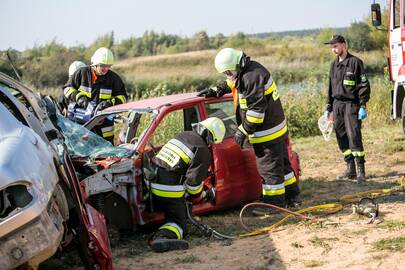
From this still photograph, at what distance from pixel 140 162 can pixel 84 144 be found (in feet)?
2.08

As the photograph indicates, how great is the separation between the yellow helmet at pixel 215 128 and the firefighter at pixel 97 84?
2.42 metres

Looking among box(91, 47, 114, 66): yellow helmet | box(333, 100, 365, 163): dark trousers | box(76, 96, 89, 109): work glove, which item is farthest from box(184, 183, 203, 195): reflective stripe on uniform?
box(333, 100, 365, 163): dark trousers

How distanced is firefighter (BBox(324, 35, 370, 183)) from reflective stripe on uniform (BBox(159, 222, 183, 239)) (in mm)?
3276

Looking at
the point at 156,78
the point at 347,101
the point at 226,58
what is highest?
the point at 226,58

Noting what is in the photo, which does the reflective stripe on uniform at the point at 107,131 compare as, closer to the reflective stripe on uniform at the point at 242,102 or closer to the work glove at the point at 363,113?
the reflective stripe on uniform at the point at 242,102

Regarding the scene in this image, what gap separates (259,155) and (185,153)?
1.15 m

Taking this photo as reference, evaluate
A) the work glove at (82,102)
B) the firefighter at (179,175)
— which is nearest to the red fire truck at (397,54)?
the firefighter at (179,175)

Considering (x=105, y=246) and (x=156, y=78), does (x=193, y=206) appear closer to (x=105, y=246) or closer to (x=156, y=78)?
(x=105, y=246)

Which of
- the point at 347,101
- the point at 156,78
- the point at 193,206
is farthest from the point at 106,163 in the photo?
the point at 156,78

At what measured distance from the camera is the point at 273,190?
6492 mm

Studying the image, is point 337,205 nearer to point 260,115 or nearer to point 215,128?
point 260,115

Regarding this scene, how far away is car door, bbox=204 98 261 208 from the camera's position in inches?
247

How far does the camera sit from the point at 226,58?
6422mm

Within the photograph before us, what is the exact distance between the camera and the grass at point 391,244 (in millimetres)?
4936
